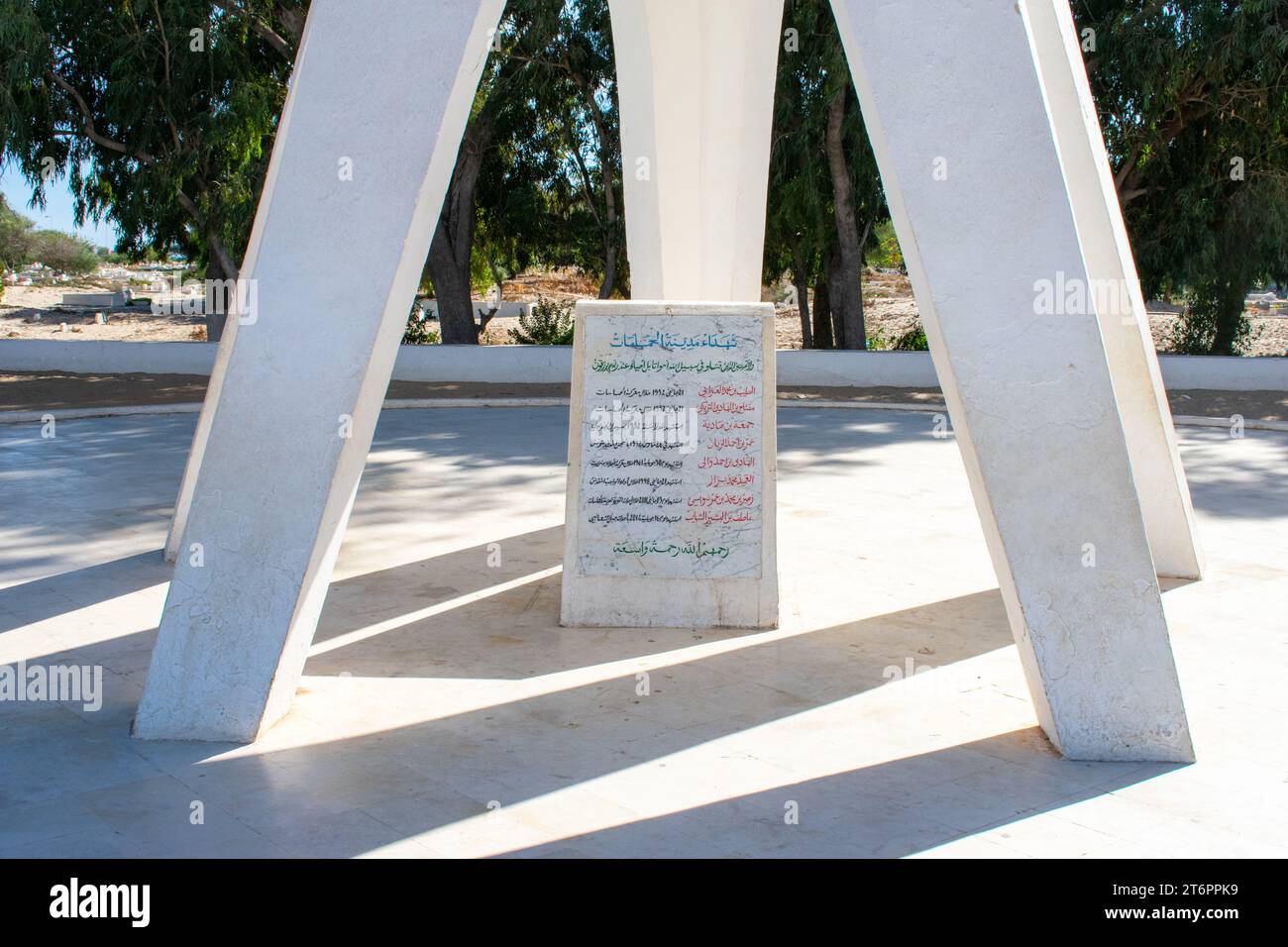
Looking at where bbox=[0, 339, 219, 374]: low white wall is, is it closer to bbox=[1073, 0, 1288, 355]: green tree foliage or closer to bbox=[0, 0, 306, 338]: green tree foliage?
bbox=[0, 0, 306, 338]: green tree foliage

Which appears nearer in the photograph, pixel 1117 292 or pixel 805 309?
pixel 1117 292

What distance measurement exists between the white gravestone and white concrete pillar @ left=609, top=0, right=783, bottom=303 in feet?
10.1

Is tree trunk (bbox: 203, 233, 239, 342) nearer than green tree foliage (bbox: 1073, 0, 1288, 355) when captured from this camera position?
No

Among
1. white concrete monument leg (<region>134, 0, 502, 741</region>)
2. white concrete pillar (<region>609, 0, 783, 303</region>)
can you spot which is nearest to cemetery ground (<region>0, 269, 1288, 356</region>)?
white concrete pillar (<region>609, 0, 783, 303</region>)

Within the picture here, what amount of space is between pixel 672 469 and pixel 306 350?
7.90 ft

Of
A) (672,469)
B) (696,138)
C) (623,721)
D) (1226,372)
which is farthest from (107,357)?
(1226,372)

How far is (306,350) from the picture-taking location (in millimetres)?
5090

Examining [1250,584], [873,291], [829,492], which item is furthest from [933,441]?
[873,291]

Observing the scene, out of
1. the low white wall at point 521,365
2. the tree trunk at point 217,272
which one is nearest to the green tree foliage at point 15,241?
the tree trunk at point 217,272

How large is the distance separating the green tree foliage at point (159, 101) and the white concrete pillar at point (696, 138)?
38.6ft

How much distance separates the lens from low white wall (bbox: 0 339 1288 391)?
19.7 m

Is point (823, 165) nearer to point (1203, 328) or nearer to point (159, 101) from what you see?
point (1203, 328)

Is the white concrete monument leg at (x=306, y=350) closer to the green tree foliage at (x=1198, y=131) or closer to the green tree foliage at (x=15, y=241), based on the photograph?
the green tree foliage at (x=1198, y=131)
